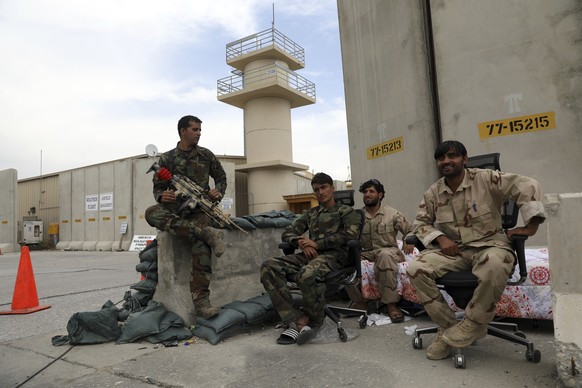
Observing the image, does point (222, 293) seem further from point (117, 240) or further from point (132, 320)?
point (117, 240)

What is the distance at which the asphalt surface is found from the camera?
98.1 inches

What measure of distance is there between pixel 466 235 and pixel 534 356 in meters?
0.88

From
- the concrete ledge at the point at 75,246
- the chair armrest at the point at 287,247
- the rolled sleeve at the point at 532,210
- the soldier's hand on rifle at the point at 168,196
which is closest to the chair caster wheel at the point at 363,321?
the chair armrest at the point at 287,247

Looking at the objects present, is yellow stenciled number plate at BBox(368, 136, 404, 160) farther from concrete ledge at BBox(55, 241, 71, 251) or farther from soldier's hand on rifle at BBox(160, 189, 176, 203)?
concrete ledge at BBox(55, 241, 71, 251)

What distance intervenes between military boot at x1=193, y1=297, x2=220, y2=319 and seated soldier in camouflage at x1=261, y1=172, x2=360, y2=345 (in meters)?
0.55

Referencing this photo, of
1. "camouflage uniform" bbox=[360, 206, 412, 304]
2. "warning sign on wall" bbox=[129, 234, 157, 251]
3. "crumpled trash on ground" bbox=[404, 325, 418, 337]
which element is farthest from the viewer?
"warning sign on wall" bbox=[129, 234, 157, 251]

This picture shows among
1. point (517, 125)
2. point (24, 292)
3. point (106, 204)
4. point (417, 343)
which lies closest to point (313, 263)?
point (417, 343)

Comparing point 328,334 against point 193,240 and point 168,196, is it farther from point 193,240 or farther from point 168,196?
point 168,196

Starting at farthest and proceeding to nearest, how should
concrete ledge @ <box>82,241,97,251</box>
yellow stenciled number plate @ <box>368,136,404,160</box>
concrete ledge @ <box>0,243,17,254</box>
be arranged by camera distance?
concrete ledge @ <box>0,243,17,254</box>
concrete ledge @ <box>82,241,97,251</box>
yellow stenciled number plate @ <box>368,136,404,160</box>

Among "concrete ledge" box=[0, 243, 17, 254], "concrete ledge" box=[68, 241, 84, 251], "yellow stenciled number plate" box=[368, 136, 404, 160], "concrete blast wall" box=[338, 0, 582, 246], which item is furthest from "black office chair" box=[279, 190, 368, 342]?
"concrete ledge" box=[0, 243, 17, 254]

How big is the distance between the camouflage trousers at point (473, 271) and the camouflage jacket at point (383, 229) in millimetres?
1475

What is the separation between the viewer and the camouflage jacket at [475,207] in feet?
9.14

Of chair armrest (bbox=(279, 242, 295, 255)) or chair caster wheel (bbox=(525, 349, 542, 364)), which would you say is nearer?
chair caster wheel (bbox=(525, 349, 542, 364))

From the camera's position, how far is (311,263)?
3518mm
